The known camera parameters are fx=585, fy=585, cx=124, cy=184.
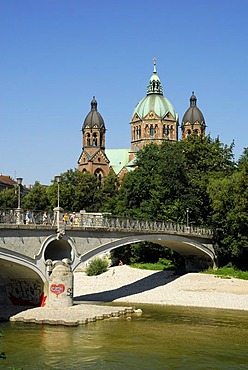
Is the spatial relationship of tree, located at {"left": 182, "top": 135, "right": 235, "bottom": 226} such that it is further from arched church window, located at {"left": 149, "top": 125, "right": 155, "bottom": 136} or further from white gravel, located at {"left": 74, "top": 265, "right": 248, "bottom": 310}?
arched church window, located at {"left": 149, "top": 125, "right": 155, "bottom": 136}

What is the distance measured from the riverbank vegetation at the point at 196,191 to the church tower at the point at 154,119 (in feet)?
134

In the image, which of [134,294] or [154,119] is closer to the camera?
[134,294]

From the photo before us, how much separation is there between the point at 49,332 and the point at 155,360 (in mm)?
7948

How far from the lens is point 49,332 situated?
100ft

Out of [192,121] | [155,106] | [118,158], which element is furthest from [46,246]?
[118,158]

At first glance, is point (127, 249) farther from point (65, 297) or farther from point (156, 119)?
point (156, 119)

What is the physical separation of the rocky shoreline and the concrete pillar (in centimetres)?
51

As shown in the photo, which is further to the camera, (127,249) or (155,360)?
(127,249)

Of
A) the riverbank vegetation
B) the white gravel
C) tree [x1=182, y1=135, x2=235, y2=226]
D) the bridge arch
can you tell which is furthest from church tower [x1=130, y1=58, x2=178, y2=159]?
the bridge arch

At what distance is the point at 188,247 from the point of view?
5669 cm

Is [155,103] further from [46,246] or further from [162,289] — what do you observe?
[46,246]

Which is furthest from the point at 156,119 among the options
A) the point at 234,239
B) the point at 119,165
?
the point at 234,239

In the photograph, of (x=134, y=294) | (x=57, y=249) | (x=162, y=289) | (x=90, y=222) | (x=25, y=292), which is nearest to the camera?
(x=25, y=292)

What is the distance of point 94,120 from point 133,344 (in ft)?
323
